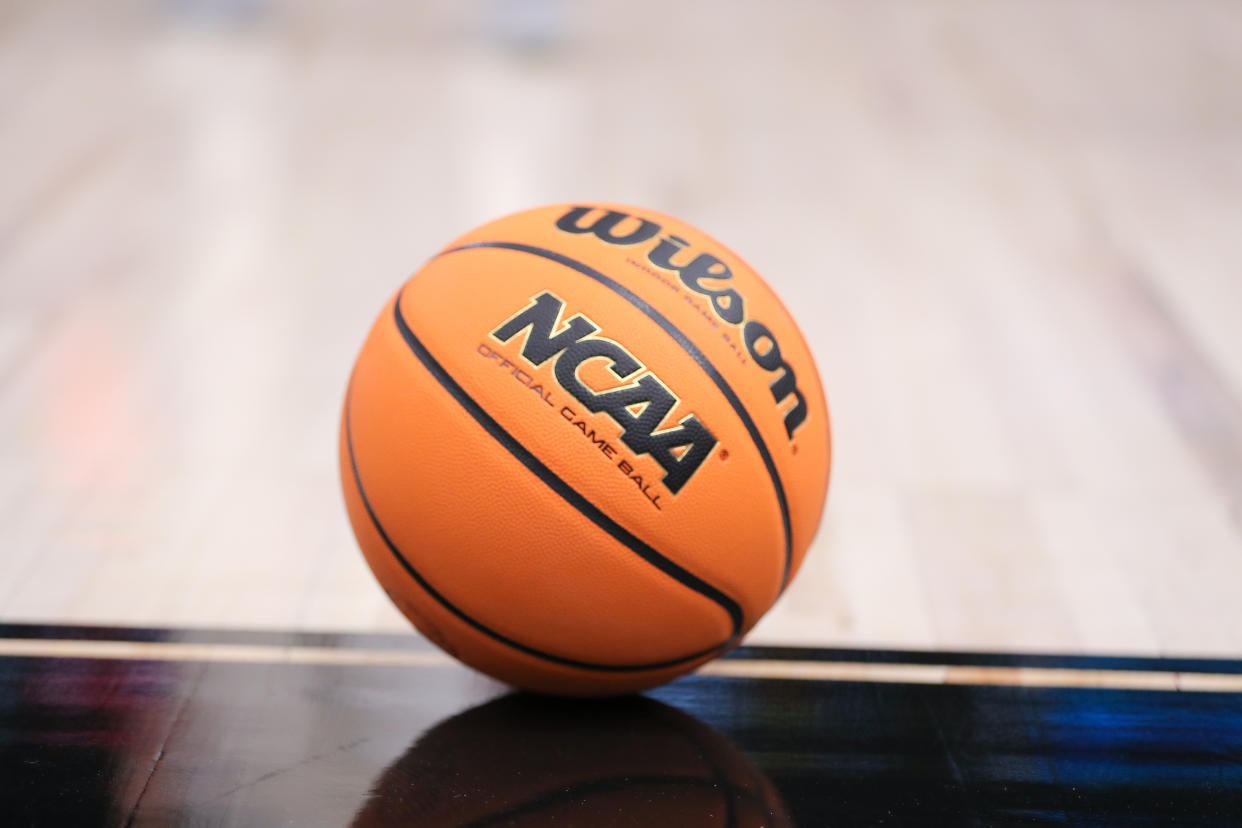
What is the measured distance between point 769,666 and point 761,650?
0.05m

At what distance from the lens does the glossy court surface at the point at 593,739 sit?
66.8 inches

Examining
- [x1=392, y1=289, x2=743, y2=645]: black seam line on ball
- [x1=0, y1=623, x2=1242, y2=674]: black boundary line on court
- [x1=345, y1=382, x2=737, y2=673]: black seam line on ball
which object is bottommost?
[x1=0, y1=623, x2=1242, y2=674]: black boundary line on court

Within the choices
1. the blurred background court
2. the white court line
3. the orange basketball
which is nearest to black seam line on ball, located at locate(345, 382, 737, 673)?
the orange basketball

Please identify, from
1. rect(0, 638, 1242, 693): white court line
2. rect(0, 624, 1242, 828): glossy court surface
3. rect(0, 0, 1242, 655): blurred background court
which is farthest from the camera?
rect(0, 0, 1242, 655): blurred background court

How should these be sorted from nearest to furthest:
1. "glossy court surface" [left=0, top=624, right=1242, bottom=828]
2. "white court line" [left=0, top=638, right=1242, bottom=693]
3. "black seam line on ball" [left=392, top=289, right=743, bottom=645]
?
"black seam line on ball" [left=392, top=289, right=743, bottom=645], "glossy court surface" [left=0, top=624, right=1242, bottom=828], "white court line" [left=0, top=638, right=1242, bottom=693]

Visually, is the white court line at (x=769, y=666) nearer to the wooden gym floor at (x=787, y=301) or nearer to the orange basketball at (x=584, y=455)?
the wooden gym floor at (x=787, y=301)

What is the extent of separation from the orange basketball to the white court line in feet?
0.95

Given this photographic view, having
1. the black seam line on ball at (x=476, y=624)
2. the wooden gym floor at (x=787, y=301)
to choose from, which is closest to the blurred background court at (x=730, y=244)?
the wooden gym floor at (x=787, y=301)

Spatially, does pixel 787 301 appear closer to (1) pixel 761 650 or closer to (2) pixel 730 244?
(2) pixel 730 244

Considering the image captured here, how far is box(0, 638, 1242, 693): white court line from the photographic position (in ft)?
6.57

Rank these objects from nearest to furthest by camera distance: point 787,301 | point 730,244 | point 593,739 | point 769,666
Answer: point 593,739 → point 769,666 → point 787,301 → point 730,244

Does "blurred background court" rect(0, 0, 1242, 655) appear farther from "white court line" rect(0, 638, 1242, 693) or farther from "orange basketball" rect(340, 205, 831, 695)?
"orange basketball" rect(340, 205, 831, 695)

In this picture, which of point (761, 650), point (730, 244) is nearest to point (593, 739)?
point (761, 650)

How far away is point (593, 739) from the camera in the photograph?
70.9 inches
